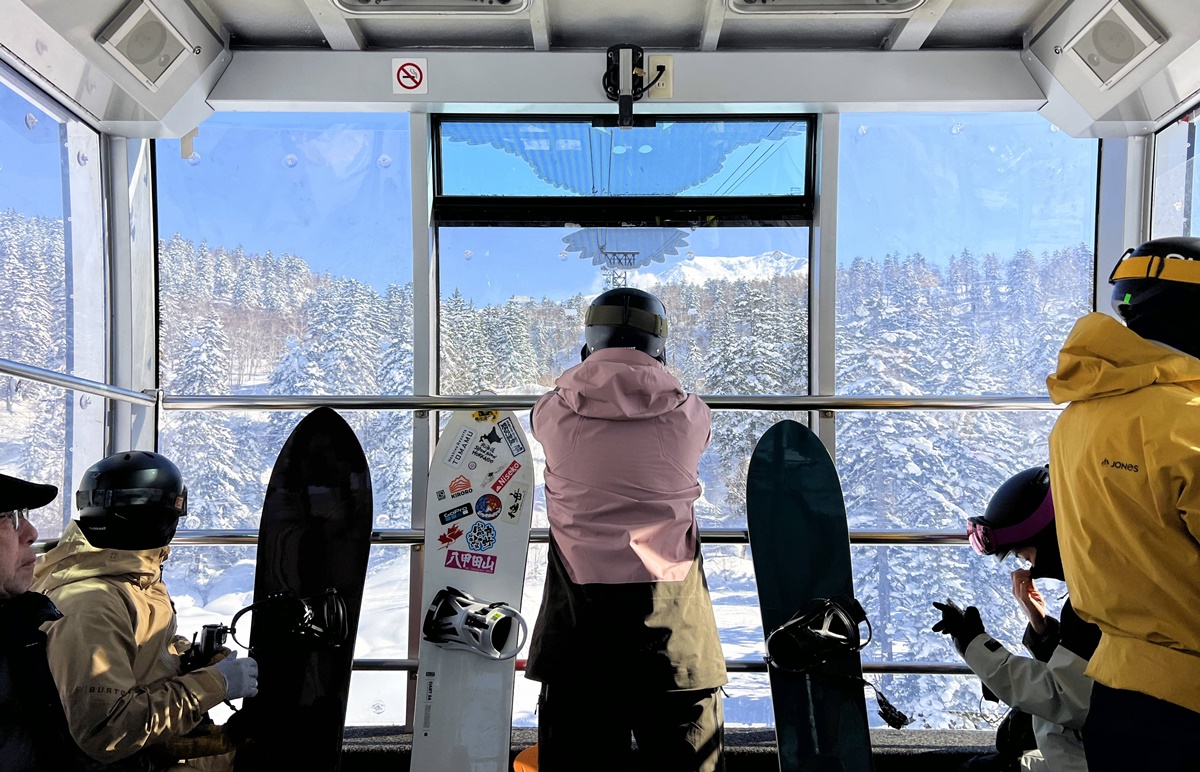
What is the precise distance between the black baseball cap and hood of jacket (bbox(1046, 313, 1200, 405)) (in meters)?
1.88

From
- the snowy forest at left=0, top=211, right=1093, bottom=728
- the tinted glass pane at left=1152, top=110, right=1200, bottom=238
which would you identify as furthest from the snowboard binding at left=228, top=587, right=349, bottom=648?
the tinted glass pane at left=1152, top=110, right=1200, bottom=238

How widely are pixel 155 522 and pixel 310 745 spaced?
813 mm

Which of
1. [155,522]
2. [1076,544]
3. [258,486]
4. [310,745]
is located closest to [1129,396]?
[1076,544]

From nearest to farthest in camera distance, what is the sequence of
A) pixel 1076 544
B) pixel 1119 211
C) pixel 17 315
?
pixel 1076 544 → pixel 17 315 → pixel 1119 211

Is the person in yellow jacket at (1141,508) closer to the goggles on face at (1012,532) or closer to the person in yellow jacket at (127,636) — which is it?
the goggles on face at (1012,532)

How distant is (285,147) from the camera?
10.9 feet

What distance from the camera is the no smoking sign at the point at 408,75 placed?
3.02 m

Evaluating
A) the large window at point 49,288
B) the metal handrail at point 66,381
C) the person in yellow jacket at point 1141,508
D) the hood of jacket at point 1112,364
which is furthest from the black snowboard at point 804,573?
the large window at point 49,288

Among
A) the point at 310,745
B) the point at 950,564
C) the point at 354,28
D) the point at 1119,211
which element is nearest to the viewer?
the point at 310,745

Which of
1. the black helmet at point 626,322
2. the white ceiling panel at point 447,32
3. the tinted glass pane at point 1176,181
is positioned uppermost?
the white ceiling panel at point 447,32

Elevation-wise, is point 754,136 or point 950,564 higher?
point 754,136

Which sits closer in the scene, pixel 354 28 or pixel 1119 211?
pixel 354 28

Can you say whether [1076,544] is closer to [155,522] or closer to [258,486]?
[155,522]

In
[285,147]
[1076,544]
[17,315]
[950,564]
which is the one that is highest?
[285,147]
